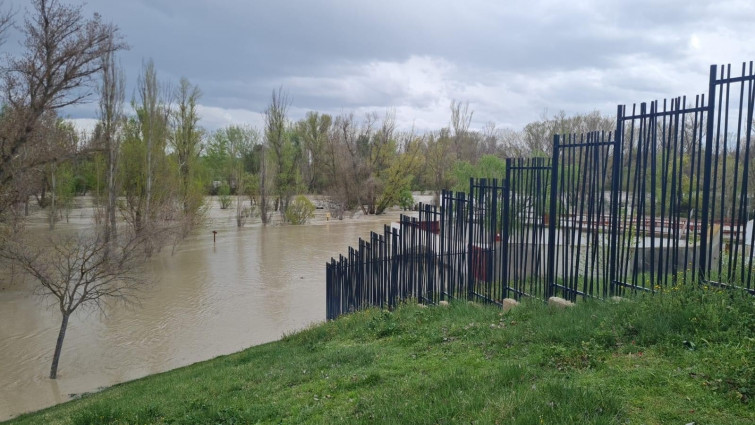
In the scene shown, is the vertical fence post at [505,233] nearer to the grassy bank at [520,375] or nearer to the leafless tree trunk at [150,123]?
the grassy bank at [520,375]

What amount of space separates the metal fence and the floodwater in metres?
3.45

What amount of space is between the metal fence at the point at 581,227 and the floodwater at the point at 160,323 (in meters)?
3.45

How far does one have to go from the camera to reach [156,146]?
32.0 meters

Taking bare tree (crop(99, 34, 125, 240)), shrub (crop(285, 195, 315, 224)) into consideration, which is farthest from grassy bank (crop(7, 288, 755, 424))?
shrub (crop(285, 195, 315, 224))

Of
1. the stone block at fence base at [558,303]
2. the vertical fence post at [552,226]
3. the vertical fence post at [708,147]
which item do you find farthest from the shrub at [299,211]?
the vertical fence post at [708,147]

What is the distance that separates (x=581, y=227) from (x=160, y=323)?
12566 millimetres

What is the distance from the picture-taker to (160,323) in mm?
14977

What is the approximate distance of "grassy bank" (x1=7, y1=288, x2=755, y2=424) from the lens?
3176mm

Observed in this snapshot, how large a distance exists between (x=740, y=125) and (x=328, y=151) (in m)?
57.4

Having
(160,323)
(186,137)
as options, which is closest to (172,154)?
(186,137)

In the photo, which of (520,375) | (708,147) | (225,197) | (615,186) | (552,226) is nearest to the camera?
(520,375)

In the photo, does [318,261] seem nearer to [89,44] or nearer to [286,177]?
[89,44]

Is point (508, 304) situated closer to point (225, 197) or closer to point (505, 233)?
point (505, 233)

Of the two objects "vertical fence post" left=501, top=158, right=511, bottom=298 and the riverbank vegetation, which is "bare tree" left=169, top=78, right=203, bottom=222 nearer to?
the riverbank vegetation
